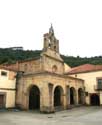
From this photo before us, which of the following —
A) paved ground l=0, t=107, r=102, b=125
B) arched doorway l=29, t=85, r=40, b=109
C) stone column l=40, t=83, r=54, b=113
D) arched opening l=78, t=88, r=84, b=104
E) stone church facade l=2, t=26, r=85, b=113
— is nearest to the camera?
paved ground l=0, t=107, r=102, b=125

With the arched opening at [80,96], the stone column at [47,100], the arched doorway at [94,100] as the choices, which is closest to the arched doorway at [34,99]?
the stone column at [47,100]

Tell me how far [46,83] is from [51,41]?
34.8 ft

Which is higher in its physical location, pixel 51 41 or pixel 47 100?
pixel 51 41

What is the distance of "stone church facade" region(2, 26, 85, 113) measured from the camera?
979 inches

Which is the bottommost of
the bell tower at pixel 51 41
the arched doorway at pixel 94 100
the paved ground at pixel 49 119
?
the paved ground at pixel 49 119

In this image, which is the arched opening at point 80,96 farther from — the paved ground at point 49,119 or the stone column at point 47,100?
the paved ground at point 49,119

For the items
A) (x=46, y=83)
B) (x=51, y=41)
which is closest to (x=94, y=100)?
(x=51, y=41)

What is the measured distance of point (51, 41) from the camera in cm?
3344

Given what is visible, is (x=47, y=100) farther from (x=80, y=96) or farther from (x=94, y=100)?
(x=94, y=100)

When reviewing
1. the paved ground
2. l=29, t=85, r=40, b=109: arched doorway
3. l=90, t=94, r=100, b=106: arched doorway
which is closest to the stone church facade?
l=29, t=85, r=40, b=109: arched doorway

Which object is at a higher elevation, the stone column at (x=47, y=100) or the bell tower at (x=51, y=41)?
the bell tower at (x=51, y=41)

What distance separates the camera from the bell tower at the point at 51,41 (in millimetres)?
32316

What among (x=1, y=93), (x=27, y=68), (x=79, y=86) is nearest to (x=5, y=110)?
(x=1, y=93)

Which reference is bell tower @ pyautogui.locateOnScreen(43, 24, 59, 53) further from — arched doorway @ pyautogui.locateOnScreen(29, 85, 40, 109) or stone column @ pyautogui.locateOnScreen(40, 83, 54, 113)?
stone column @ pyautogui.locateOnScreen(40, 83, 54, 113)
